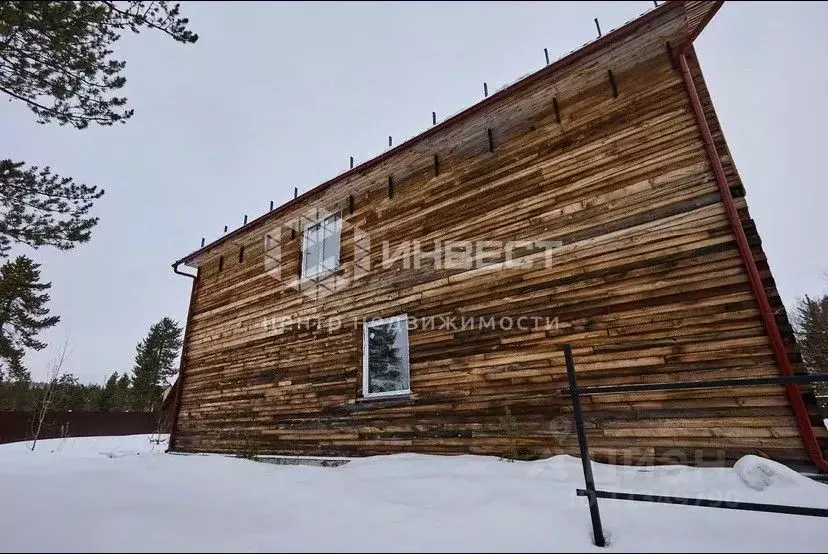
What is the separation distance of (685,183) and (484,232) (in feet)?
9.85

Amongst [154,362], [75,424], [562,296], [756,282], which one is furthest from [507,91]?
[154,362]

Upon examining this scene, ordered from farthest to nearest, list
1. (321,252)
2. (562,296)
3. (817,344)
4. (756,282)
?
(817,344) < (321,252) < (562,296) < (756,282)

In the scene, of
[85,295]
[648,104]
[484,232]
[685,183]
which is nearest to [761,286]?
[685,183]

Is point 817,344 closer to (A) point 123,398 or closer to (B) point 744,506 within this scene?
(B) point 744,506

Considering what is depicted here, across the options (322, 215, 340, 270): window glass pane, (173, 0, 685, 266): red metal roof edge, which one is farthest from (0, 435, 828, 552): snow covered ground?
(173, 0, 685, 266): red metal roof edge

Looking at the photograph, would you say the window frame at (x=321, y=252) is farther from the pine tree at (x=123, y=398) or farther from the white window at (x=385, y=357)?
the pine tree at (x=123, y=398)

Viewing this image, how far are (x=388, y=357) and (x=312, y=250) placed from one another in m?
3.87

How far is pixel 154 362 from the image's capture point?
41688 millimetres

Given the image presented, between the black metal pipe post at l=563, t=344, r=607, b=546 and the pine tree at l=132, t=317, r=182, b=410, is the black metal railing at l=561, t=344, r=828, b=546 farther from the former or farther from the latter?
the pine tree at l=132, t=317, r=182, b=410

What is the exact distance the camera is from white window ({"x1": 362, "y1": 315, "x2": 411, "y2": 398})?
718 cm

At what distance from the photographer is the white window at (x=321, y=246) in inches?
360

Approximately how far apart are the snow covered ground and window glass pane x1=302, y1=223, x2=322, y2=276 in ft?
17.3

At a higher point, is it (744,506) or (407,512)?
(744,506)

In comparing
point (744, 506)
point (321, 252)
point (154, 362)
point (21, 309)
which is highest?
point (21, 309)
